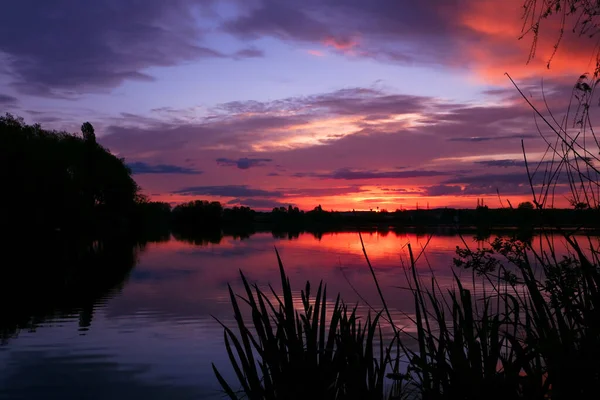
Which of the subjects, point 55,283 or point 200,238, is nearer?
point 55,283

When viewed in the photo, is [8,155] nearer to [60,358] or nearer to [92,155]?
[92,155]

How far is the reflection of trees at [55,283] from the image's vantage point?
16.4 m

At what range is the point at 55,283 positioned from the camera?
23.1 m

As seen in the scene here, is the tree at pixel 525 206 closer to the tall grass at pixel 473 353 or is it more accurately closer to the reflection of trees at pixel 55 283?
the tall grass at pixel 473 353

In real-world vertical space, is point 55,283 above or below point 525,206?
below

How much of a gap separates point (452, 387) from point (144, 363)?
383 inches

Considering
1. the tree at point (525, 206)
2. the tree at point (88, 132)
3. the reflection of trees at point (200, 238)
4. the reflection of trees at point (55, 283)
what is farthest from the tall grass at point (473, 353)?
the tree at point (88, 132)

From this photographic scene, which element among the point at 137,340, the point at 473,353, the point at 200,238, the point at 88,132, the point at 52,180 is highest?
the point at 88,132

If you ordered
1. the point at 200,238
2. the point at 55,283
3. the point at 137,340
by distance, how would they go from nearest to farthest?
the point at 137,340 < the point at 55,283 < the point at 200,238

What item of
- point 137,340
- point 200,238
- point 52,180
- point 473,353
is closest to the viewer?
point 473,353

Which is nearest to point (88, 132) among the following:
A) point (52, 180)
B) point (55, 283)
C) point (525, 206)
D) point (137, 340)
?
point (52, 180)

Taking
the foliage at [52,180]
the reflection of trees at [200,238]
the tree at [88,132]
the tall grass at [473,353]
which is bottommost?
the reflection of trees at [200,238]

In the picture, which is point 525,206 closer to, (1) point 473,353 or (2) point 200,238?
(1) point 473,353

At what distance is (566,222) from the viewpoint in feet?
11.7
